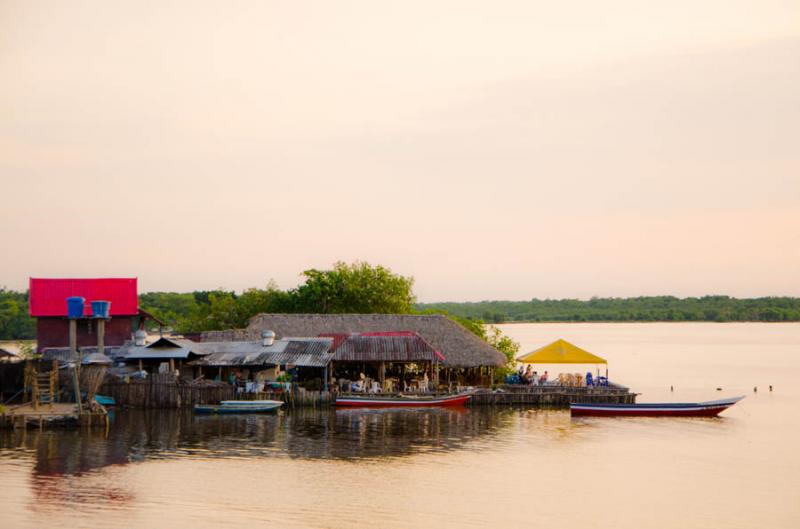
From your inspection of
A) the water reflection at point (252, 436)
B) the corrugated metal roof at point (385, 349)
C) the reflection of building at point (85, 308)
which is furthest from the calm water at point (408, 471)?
the reflection of building at point (85, 308)

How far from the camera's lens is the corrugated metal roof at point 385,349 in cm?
4419

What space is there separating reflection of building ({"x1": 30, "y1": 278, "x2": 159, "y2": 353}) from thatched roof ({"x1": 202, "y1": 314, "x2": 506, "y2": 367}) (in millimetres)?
4301

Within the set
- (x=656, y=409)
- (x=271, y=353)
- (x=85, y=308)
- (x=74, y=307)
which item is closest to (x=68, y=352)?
(x=74, y=307)

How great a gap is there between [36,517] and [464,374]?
1105 inches

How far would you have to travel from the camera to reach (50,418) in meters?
34.6

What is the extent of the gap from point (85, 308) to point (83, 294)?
1.33m

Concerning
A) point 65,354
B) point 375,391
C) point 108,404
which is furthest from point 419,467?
point 65,354

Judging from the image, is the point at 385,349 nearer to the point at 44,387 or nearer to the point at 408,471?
the point at 44,387

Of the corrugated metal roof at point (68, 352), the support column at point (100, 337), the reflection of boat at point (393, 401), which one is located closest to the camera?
the reflection of boat at point (393, 401)

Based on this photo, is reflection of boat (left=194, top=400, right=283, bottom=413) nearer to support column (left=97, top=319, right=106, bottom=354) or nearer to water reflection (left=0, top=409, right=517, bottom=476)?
water reflection (left=0, top=409, right=517, bottom=476)

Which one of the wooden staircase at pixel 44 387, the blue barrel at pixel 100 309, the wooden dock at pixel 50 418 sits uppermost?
the blue barrel at pixel 100 309

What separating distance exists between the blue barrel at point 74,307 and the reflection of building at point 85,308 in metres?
0.60

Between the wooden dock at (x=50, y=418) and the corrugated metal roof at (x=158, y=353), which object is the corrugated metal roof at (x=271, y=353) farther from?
the wooden dock at (x=50, y=418)

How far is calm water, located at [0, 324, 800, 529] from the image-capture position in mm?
22859
